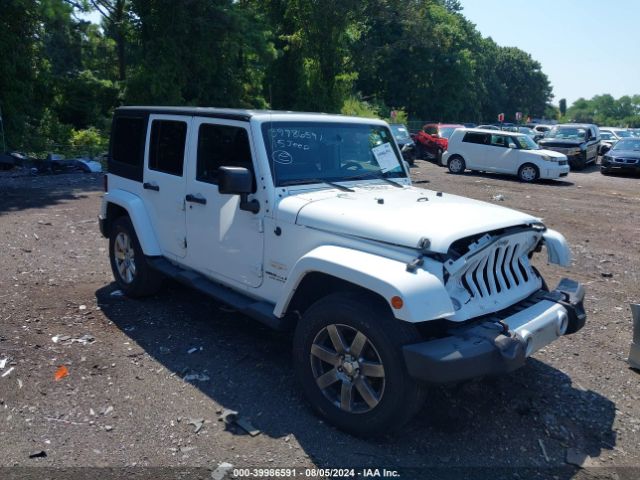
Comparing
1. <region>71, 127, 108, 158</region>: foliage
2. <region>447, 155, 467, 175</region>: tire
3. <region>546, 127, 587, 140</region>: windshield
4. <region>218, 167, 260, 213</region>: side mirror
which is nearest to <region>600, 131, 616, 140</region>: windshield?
<region>546, 127, 587, 140</region>: windshield

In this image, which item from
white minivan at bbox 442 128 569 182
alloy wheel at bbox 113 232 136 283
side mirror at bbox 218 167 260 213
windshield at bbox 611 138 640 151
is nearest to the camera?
side mirror at bbox 218 167 260 213

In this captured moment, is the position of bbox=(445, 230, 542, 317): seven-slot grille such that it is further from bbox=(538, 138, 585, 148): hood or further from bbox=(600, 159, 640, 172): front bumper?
bbox=(538, 138, 585, 148): hood

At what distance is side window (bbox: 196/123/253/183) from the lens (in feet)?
14.4

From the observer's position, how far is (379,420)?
3330 millimetres

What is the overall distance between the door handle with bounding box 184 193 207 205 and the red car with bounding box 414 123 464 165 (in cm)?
1956

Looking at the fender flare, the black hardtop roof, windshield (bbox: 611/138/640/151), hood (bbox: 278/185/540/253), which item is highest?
windshield (bbox: 611/138/640/151)

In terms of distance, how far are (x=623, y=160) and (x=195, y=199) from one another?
2067cm

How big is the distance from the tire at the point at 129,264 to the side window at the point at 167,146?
79cm

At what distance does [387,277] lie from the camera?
10.4 ft

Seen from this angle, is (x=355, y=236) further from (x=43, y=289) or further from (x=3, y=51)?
(x=3, y=51)

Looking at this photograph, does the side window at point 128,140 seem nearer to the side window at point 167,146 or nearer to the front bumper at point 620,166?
the side window at point 167,146

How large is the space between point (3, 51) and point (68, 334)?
1782 cm

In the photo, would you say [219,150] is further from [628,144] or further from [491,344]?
[628,144]

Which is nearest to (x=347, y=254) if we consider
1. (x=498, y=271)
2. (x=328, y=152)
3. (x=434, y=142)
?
(x=498, y=271)
